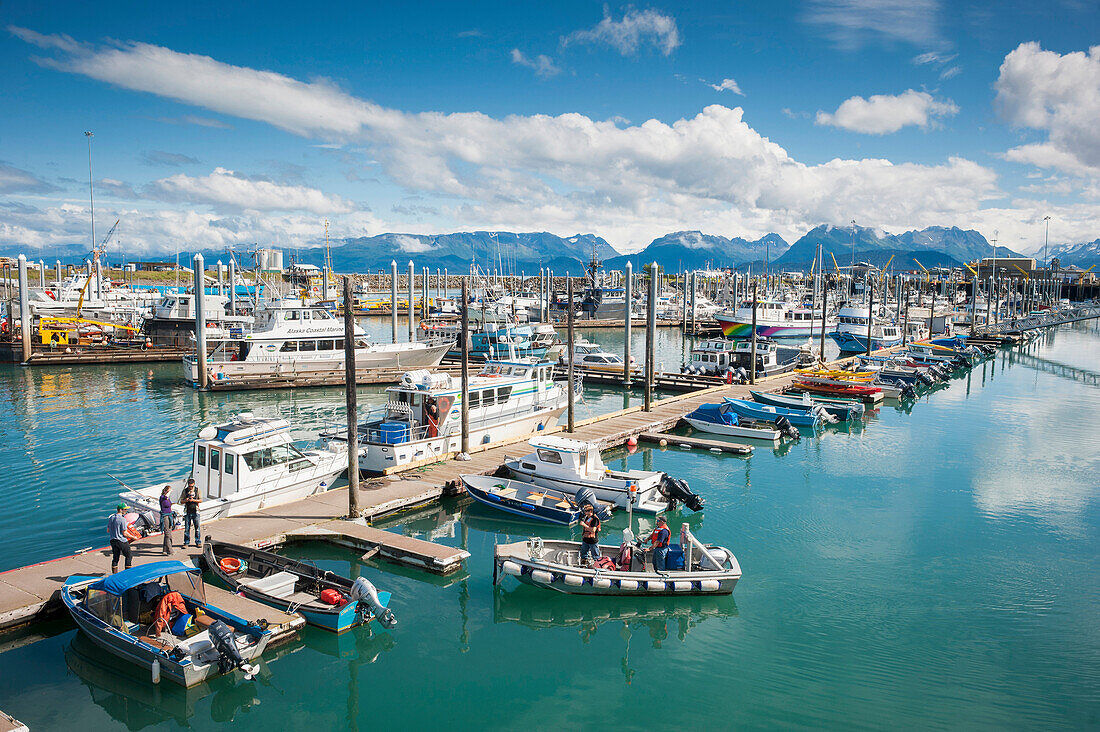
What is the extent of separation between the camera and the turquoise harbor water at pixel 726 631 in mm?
11367

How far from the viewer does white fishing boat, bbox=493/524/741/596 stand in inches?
582

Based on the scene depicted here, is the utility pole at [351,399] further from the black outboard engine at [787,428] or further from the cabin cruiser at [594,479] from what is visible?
the black outboard engine at [787,428]

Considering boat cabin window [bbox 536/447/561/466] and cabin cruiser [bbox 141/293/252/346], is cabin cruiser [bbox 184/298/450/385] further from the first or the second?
boat cabin window [bbox 536/447/561/466]

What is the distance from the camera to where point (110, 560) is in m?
14.7

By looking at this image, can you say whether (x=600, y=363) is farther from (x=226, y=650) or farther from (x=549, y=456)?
(x=226, y=650)

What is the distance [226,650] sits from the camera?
1137cm

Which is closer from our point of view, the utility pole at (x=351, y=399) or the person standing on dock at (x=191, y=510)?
the person standing on dock at (x=191, y=510)

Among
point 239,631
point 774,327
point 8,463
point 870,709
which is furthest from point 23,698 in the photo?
point 774,327

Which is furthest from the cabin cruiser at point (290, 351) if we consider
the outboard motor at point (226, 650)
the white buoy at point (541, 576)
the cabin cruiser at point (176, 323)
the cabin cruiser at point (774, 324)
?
the cabin cruiser at point (774, 324)

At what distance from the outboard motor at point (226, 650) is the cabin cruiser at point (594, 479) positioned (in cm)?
1094

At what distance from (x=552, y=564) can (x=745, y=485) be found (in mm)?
11685

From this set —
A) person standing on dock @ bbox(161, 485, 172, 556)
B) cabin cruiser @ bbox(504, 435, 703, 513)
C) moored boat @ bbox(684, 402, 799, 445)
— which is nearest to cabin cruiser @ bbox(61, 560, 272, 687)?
person standing on dock @ bbox(161, 485, 172, 556)

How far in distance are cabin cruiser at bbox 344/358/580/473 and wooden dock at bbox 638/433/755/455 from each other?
4.41 metres

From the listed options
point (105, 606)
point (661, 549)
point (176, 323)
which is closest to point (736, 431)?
point (661, 549)
